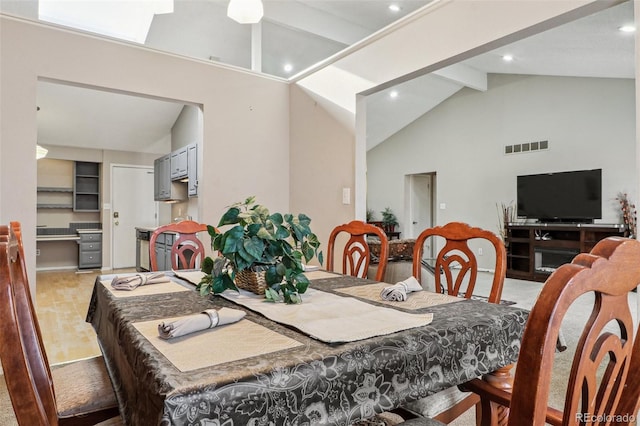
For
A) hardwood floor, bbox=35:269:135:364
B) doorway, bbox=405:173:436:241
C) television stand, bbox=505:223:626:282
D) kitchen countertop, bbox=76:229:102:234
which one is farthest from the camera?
doorway, bbox=405:173:436:241

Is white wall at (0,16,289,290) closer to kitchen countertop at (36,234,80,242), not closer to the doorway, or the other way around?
kitchen countertop at (36,234,80,242)

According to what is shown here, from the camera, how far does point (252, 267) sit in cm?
141

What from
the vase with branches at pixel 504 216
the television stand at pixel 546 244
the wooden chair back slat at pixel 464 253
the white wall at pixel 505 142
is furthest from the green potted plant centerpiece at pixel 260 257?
the vase with branches at pixel 504 216

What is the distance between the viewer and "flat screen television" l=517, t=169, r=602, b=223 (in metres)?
5.96

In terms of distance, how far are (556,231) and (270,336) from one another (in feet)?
22.0

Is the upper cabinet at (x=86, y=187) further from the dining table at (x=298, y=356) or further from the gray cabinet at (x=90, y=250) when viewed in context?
the dining table at (x=298, y=356)

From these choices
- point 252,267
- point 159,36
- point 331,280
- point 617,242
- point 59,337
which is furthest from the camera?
point 159,36

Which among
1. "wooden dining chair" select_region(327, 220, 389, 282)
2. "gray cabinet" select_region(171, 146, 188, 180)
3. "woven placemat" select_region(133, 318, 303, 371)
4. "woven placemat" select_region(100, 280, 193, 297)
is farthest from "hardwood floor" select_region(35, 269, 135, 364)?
"woven placemat" select_region(133, 318, 303, 371)

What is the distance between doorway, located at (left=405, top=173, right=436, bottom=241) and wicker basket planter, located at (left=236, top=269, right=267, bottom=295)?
818 cm

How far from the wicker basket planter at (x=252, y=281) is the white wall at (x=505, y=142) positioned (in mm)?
6444

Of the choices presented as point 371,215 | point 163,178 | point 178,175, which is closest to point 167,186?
point 163,178

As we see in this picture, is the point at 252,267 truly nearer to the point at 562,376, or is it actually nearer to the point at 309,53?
the point at 562,376

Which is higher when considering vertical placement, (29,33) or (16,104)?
(29,33)

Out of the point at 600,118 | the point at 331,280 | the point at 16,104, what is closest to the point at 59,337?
the point at 16,104
